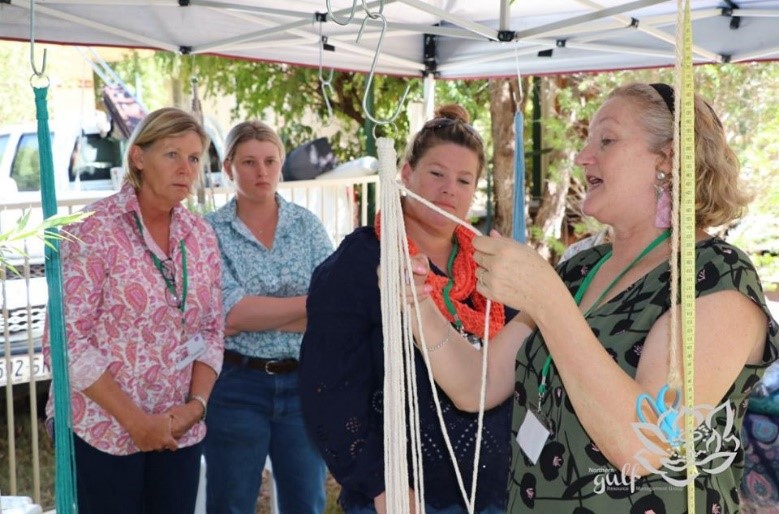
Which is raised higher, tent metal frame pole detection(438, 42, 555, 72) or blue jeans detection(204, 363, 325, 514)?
tent metal frame pole detection(438, 42, 555, 72)

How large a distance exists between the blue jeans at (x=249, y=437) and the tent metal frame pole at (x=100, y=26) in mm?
1297

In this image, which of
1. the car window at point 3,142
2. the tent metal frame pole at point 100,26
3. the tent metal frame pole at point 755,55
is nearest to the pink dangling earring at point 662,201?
the tent metal frame pole at point 100,26

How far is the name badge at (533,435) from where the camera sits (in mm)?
1454

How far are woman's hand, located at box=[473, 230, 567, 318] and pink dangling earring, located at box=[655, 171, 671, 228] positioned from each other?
310 millimetres

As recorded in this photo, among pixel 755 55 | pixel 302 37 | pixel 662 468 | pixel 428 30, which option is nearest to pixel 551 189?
pixel 755 55

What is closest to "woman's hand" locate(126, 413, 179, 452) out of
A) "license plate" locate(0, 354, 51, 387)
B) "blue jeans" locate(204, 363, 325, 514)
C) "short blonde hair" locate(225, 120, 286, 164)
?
"blue jeans" locate(204, 363, 325, 514)

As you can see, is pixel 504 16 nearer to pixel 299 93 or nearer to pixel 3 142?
pixel 299 93

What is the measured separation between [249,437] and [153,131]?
103 centimetres

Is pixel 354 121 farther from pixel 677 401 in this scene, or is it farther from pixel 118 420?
pixel 677 401

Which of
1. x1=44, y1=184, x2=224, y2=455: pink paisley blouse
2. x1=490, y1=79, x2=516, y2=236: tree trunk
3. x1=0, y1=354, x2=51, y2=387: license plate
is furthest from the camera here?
x1=490, y1=79, x2=516, y2=236: tree trunk

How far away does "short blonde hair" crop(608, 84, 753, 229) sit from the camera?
1.43 metres

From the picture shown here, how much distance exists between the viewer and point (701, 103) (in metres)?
1.45

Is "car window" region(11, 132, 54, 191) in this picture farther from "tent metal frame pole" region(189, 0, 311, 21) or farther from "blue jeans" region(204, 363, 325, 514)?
"blue jeans" region(204, 363, 325, 514)

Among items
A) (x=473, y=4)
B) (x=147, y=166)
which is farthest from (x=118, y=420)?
(x=473, y=4)
